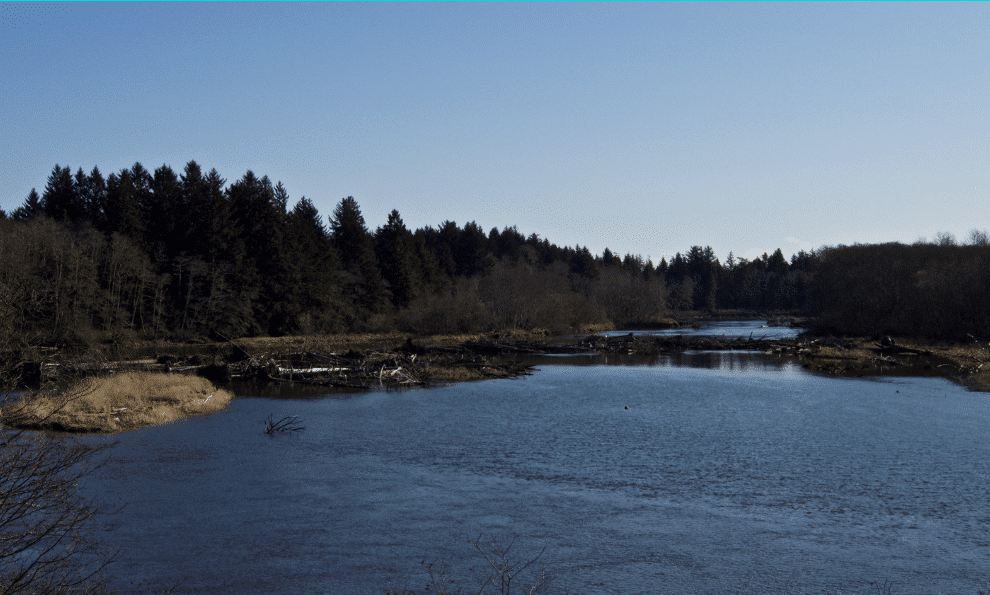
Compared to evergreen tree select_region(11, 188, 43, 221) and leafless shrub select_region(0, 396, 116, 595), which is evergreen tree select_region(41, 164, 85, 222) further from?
leafless shrub select_region(0, 396, 116, 595)

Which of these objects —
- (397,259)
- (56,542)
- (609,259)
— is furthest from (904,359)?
(609,259)

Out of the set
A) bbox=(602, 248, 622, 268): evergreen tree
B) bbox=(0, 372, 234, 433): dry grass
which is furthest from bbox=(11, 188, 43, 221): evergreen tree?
bbox=(602, 248, 622, 268): evergreen tree

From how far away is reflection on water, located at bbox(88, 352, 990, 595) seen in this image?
41.1 feet

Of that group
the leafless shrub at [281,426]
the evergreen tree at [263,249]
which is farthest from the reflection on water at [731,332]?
the leafless shrub at [281,426]

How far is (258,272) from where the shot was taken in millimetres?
73125

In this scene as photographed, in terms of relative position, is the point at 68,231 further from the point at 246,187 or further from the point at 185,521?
the point at 185,521

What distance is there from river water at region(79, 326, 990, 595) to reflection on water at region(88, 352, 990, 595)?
65 millimetres

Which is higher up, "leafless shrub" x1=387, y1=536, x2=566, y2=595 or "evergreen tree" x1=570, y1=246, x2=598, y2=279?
"evergreen tree" x1=570, y1=246, x2=598, y2=279

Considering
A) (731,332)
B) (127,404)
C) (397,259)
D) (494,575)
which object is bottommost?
(494,575)

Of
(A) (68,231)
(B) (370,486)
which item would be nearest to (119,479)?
(B) (370,486)

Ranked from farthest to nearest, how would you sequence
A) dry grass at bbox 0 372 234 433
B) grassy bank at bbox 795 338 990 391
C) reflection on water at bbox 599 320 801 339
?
1. reflection on water at bbox 599 320 801 339
2. grassy bank at bbox 795 338 990 391
3. dry grass at bbox 0 372 234 433

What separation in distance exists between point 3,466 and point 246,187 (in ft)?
240

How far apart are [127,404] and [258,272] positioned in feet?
149

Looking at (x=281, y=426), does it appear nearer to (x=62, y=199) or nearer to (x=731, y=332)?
(x=62, y=199)
